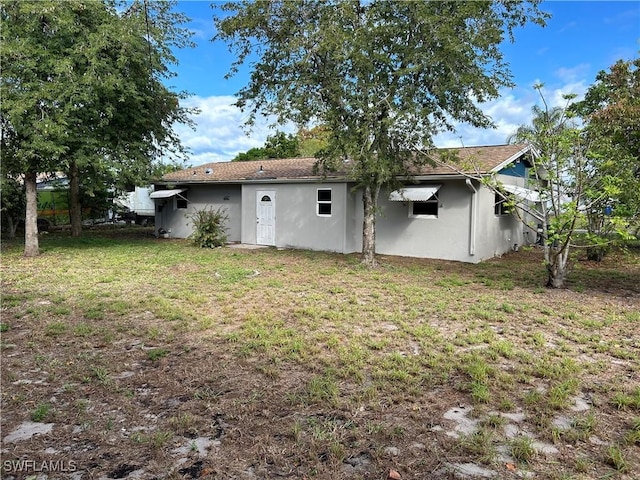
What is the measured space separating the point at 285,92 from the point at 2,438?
853 centimetres

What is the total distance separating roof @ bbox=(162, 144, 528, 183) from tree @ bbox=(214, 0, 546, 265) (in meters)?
1.19

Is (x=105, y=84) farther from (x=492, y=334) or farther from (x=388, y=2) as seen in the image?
(x=492, y=334)

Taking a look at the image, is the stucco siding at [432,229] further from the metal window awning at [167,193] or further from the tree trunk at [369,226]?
the metal window awning at [167,193]

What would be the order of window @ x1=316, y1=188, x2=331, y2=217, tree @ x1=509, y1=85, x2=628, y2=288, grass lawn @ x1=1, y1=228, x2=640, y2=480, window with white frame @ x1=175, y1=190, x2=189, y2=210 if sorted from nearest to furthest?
grass lawn @ x1=1, y1=228, x2=640, y2=480 → tree @ x1=509, y1=85, x2=628, y2=288 → window @ x1=316, y1=188, x2=331, y2=217 → window with white frame @ x1=175, y1=190, x2=189, y2=210

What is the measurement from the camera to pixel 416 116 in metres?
9.63

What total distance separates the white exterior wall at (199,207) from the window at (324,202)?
4.25 meters

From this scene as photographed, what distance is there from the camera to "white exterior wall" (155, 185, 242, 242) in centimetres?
1705

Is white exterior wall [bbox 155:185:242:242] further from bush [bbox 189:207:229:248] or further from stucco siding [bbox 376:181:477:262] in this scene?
stucco siding [bbox 376:181:477:262]

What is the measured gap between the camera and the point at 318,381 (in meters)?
4.12

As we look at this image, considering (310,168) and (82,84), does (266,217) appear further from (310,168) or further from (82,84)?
(82,84)

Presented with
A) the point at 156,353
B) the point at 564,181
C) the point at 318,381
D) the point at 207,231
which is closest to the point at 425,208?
the point at 564,181

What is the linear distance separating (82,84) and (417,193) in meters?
9.15

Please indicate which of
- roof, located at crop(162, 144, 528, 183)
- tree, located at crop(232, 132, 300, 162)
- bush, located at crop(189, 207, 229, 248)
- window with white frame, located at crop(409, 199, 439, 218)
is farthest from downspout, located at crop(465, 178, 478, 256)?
tree, located at crop(232, 132, 300, 162)

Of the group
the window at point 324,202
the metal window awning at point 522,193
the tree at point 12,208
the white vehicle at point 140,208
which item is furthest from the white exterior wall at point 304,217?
the white vehicle at point 140,208
